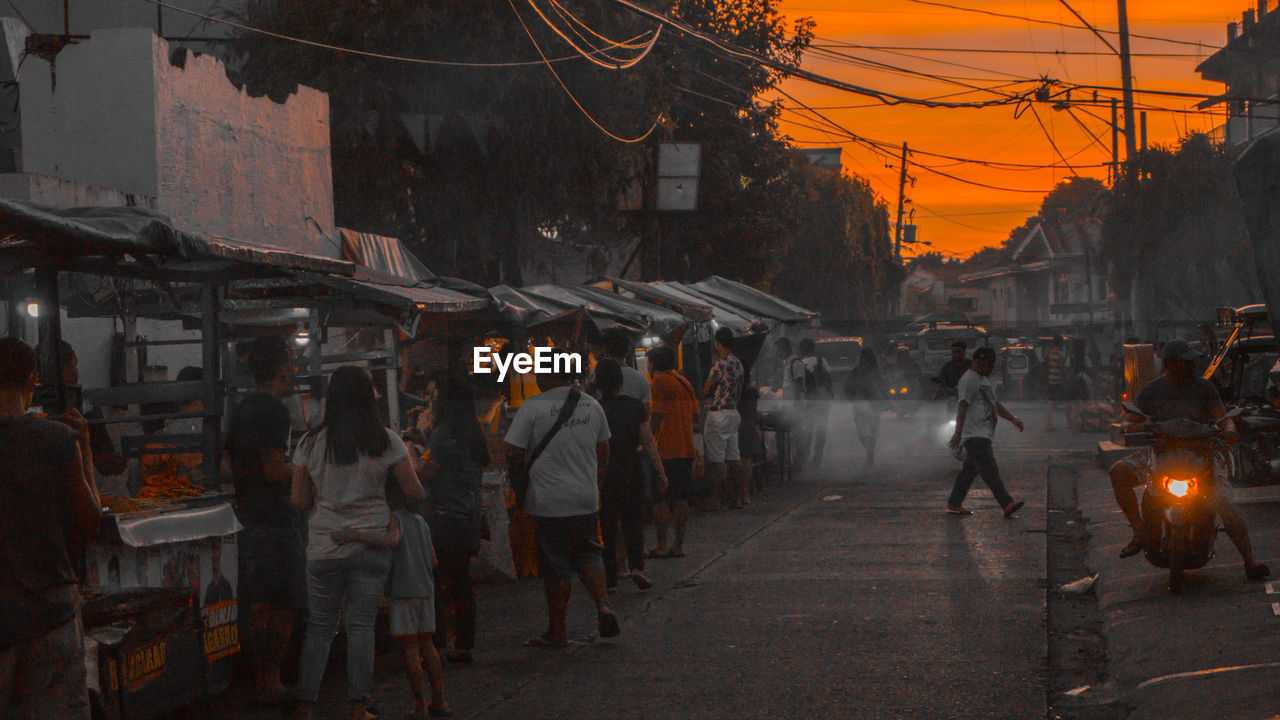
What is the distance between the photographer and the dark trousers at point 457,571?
7.88m

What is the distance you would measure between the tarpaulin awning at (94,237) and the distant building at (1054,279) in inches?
2148

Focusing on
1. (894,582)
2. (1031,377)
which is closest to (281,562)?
(894,582)

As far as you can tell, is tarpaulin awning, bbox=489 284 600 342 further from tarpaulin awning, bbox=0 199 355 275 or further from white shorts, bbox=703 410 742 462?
tarpaulin awning, bbox=0 199 355 275

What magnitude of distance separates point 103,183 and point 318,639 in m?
8.89

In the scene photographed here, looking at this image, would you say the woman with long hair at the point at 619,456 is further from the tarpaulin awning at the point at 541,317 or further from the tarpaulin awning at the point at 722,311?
the tarpaulin awning at the point at 722,311

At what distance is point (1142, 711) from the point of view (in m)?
6.70

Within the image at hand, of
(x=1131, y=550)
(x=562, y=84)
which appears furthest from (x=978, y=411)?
(x=562, y=84)

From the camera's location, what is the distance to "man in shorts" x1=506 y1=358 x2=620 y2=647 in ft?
26.5

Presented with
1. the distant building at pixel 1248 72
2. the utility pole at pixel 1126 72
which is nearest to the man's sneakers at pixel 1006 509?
the utility pole at pixel 1126 72

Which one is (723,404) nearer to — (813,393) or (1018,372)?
(813,393)

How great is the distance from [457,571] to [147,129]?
7.96m

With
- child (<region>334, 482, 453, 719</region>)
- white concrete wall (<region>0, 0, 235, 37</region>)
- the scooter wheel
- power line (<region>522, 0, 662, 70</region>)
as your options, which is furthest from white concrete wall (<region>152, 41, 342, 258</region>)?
the scooter wheel

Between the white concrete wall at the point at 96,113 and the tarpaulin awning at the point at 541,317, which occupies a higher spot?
the white concrete wall at the point at 96,113

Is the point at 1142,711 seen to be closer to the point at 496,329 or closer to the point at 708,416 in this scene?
the point at 708,416
